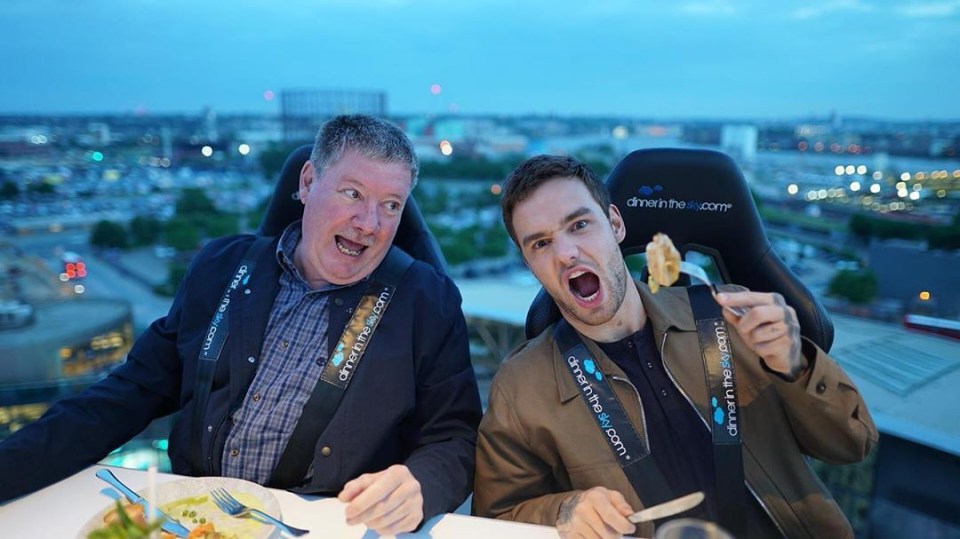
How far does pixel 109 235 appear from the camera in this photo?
15.2ft

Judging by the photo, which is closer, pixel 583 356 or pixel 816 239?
pixel 583 356

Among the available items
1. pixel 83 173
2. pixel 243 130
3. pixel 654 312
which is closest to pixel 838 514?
pixel 654 312

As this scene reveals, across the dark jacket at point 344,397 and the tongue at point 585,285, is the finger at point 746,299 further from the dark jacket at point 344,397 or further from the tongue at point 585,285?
the dark jacket at point 344,397

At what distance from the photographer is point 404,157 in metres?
1.73

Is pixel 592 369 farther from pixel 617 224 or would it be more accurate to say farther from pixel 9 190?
pixel 9 190

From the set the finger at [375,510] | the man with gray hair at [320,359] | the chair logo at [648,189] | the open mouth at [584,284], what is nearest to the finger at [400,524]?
the finger at [375,510]

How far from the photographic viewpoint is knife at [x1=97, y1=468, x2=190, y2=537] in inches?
43.1

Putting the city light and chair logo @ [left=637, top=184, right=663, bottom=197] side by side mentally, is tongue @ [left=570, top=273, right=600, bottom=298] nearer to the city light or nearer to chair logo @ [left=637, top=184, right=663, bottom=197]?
chair logo @ [left=637, top=184, right=663, bottom=197]

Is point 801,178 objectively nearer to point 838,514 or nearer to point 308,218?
point 838,514

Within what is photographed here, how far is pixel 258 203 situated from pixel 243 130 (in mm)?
1418

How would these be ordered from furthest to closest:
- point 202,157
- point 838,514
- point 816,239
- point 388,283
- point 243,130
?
point 243,130
point 202,157
point 816,239
point 388,283
point 838,514

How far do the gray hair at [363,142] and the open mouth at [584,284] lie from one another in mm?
575

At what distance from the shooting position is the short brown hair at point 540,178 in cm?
157

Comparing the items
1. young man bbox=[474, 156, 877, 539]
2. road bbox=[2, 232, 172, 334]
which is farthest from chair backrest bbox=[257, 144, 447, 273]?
road bbox=[2, 232, 172, 334]
